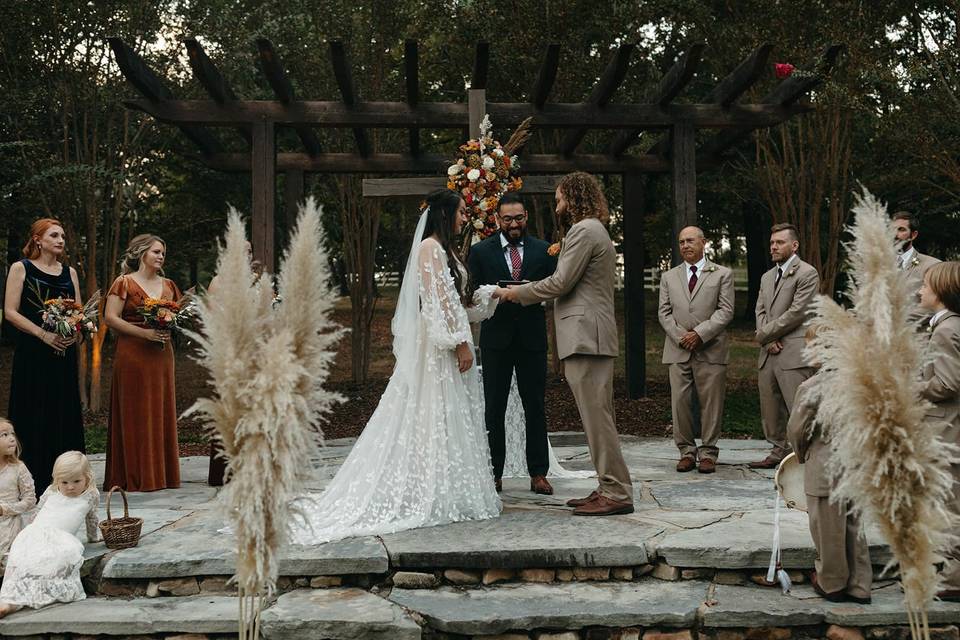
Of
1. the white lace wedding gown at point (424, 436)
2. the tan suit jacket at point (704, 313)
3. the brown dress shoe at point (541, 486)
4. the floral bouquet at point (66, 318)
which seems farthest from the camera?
the tan suit jacket at point (704, 313)

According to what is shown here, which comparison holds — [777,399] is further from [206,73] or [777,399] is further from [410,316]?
[206,73]

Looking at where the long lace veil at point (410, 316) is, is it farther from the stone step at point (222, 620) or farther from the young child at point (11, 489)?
the young child at point (11, 489)

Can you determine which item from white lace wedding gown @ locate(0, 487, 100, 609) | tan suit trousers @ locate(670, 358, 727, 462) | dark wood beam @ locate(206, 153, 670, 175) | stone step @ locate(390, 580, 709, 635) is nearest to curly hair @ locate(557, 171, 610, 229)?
tan suit trousers @ locate(670, 358, 727, 462)

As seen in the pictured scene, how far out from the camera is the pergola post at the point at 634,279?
37.8 feet

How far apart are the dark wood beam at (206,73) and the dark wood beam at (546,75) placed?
9.42 ft

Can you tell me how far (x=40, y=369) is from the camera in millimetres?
5820

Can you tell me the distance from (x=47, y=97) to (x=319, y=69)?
3.54 meters

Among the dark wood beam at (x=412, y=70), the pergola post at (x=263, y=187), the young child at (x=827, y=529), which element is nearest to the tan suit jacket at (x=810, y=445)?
the young child at (x=827, y=529)

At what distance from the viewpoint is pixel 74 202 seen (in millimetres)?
11664

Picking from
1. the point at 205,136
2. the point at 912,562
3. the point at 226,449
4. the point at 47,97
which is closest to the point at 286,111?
the point at 205,136

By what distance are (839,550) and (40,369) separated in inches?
198

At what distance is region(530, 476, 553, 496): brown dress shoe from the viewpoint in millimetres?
6043

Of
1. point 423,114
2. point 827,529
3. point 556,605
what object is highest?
point 423,114

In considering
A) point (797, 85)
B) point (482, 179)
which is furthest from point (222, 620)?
point (797, 85)
